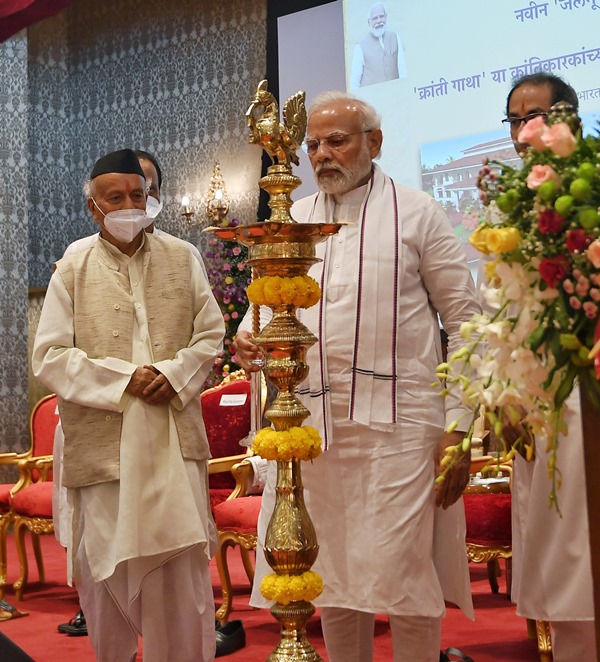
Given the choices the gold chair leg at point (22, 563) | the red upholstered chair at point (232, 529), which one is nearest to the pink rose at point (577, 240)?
the red upholstered chair at point (232, 529)

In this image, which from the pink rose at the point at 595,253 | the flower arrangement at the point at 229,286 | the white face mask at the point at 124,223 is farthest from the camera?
the flower arrangement at the point at 229,286

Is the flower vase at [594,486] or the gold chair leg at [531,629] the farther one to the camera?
the gold chair leg at [531,629]

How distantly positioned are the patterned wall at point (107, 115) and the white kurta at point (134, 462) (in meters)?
5.29

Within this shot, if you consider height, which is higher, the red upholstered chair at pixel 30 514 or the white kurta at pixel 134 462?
the white kurta at pixel 134 462

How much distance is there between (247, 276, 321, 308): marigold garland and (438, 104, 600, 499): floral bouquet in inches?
27.3

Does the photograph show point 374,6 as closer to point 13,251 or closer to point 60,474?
point 13,251

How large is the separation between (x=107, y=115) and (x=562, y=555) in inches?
304

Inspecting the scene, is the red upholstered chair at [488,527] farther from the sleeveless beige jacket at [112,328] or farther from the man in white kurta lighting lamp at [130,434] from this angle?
the sleeveless beige jacket at [112,328]

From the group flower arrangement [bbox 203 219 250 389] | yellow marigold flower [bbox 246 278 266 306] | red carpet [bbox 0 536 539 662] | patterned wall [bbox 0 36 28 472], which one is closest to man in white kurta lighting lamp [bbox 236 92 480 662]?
yellow marigold flower [bbox 246 278 266 306]

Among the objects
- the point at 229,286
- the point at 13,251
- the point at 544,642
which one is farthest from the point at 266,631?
the point at 13,251

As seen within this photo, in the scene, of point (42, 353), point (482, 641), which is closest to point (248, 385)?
point (482, 641)

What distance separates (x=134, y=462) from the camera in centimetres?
289

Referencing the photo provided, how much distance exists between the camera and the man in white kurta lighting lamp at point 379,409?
2613 mm

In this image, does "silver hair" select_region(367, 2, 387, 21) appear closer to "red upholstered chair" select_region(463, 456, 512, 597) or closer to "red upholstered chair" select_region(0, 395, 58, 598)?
"red upholstered chair" select_region(0, 395, 58, 598)
